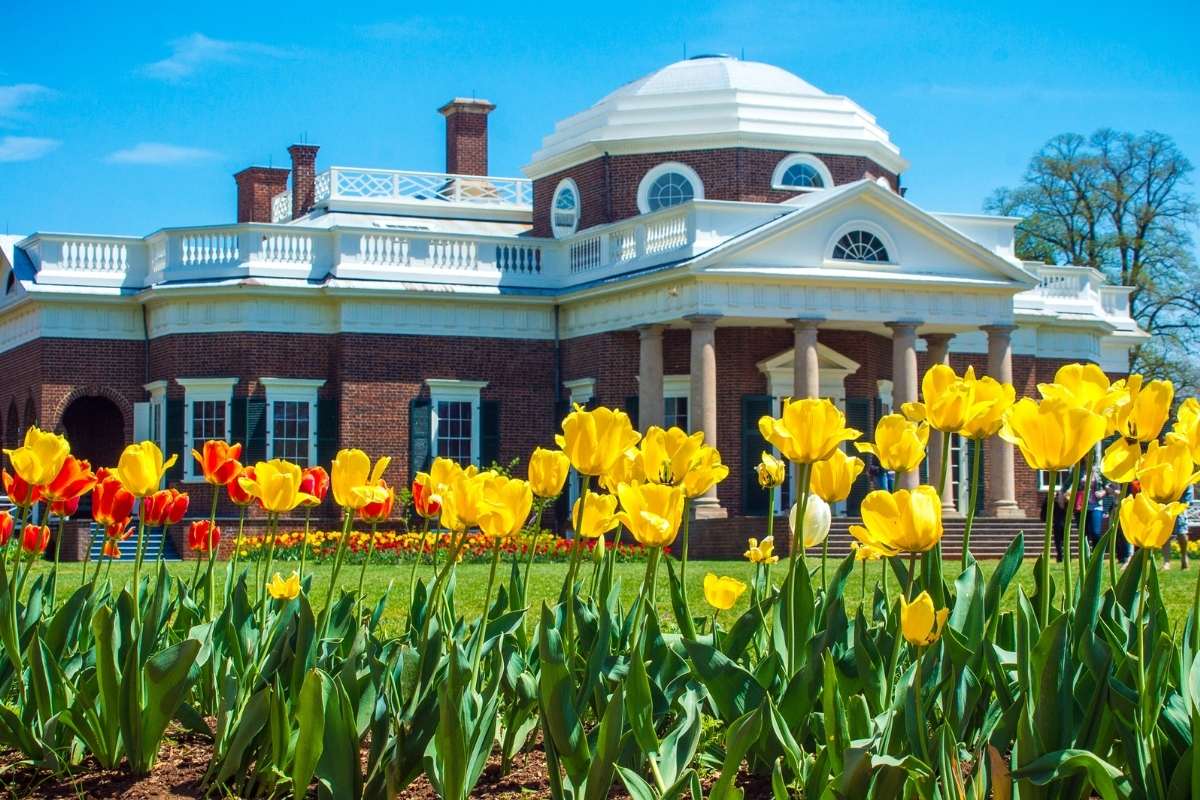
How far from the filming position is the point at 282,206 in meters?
45.9

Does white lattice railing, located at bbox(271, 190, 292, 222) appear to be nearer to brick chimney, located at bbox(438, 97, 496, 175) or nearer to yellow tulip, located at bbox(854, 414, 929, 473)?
brick chimney, located at bbox(438, 97, 496, 175)

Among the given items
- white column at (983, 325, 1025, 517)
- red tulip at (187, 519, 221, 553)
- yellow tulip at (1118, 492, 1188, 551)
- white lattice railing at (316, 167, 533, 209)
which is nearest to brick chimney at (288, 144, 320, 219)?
white lattice railing at (316, 167, 533, 209)

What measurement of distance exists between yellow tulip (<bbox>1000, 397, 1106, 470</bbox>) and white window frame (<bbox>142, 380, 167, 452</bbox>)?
92.9ft

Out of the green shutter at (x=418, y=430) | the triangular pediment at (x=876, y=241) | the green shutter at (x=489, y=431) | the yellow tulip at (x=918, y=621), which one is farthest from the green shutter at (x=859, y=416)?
the yellow tulip at (x=918, y=621)

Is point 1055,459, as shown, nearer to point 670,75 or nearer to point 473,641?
point 473,641

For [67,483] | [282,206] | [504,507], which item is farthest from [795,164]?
[504,507]

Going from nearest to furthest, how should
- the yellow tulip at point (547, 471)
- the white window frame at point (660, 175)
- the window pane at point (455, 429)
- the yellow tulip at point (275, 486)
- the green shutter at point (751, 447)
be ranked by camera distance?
the yellow tulip at point (547, 471)
the yellow tulip at point (275, 486)
the green shutter at point (751, 447)
the window pane at point (455, 429)
the white window frame at point (660, 175)

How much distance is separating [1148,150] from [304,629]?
51.4 m

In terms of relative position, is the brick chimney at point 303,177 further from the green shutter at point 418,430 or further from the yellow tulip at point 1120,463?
the yellow tulip at point 1120,463

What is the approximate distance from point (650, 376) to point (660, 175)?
227 inches

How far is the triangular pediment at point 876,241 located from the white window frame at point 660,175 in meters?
3.07

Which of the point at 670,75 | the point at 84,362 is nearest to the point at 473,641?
the point at 84,362

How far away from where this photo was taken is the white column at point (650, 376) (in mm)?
30375

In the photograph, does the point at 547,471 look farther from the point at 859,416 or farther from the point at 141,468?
the point at 859,416
